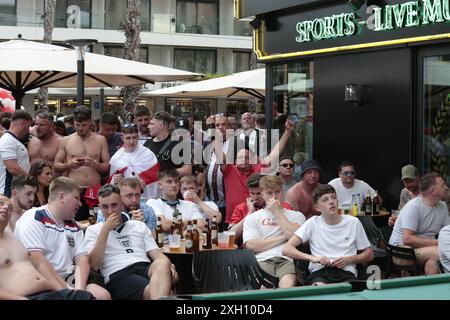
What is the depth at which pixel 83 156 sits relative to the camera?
995cm

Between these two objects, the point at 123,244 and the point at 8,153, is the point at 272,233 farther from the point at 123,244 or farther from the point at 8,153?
the point at 8,153

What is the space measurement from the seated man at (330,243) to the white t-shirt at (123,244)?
1375mm

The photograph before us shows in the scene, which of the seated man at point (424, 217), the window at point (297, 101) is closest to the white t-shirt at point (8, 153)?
the seated man at point (424, 217)

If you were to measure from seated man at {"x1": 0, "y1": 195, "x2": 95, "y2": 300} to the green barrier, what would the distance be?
70.8 inches

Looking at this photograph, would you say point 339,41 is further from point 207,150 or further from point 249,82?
point 249,82

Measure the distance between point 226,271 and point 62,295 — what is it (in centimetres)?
176

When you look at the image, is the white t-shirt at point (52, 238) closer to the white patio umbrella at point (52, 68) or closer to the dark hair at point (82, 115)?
the dark hair at point (82, 115)

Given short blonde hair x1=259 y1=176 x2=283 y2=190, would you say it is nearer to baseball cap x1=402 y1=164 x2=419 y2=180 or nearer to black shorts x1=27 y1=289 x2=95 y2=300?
baseball cap x1=402 y1=164 x2=419 y2=180

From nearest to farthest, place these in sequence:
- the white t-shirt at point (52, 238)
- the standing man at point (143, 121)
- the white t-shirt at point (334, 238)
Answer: the white t-shirt at point (52, 238) → the white t-shirt at point (334, 238) → the standing man at point (143, 121)

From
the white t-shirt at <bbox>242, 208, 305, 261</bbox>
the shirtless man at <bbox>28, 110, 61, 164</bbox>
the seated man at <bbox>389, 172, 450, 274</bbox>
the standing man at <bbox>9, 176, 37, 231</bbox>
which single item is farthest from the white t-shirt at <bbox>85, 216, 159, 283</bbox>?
the shirtless man at <bbox>28, 110, 61, 164</bbox>

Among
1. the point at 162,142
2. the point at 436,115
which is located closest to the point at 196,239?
the point at 162,142

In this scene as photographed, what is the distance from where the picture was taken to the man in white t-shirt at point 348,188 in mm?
10367

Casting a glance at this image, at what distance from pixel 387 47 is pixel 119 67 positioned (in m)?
4.89
